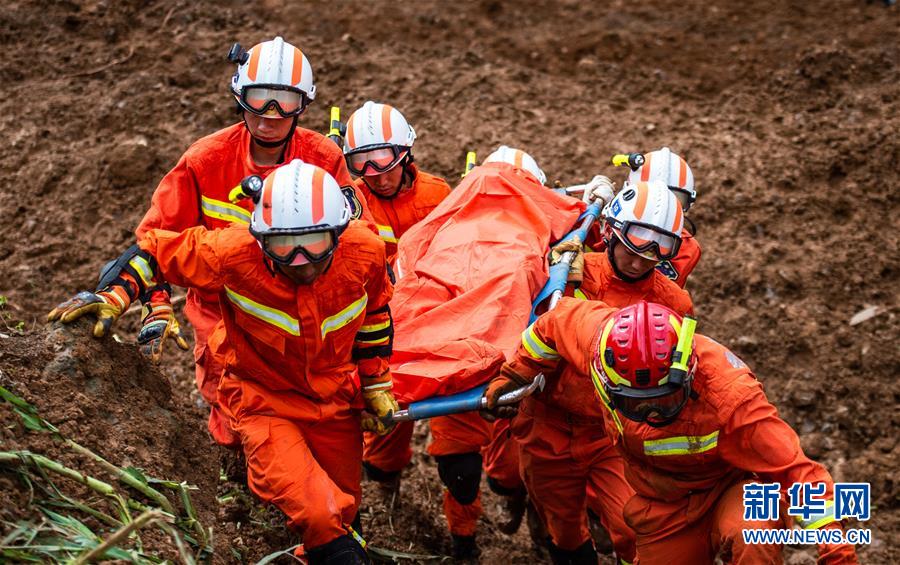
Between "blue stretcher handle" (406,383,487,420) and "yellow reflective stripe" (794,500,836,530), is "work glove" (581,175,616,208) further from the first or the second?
"yellow reflective stripe" (794,500,836,530)

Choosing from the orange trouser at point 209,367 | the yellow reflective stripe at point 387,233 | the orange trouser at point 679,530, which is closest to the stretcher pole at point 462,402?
the orange trouser at point 679,530

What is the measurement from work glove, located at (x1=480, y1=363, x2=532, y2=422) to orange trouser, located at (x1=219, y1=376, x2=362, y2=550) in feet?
1.99

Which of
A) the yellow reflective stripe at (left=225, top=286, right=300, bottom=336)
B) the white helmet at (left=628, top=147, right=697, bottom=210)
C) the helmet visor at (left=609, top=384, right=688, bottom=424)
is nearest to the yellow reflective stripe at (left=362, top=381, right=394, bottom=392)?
the yellow reflective stripe at (left=225, top=286, right=300, bottom=336)

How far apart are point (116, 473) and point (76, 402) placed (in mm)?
454

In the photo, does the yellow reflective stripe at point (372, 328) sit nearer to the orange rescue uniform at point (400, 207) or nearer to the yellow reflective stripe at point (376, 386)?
the yellow reflective stripe at point (376, 386)

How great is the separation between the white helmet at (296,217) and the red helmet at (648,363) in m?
1.18

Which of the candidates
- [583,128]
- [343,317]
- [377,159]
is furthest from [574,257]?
[583,128]

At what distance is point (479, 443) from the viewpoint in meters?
5.36

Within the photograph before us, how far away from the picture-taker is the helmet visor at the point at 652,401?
3969 mm

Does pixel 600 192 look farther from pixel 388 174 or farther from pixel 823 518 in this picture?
pixel 823 518

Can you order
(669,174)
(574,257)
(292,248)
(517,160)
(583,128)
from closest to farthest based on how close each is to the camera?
1. (292,248)
2. (574,257)
3. (669,174)
4. (517,160)
5. (583,128)

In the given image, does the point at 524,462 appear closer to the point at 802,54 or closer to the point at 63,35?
the point at 802,54

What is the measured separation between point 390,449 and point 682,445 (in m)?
2.08

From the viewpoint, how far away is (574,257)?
17.2 feet
